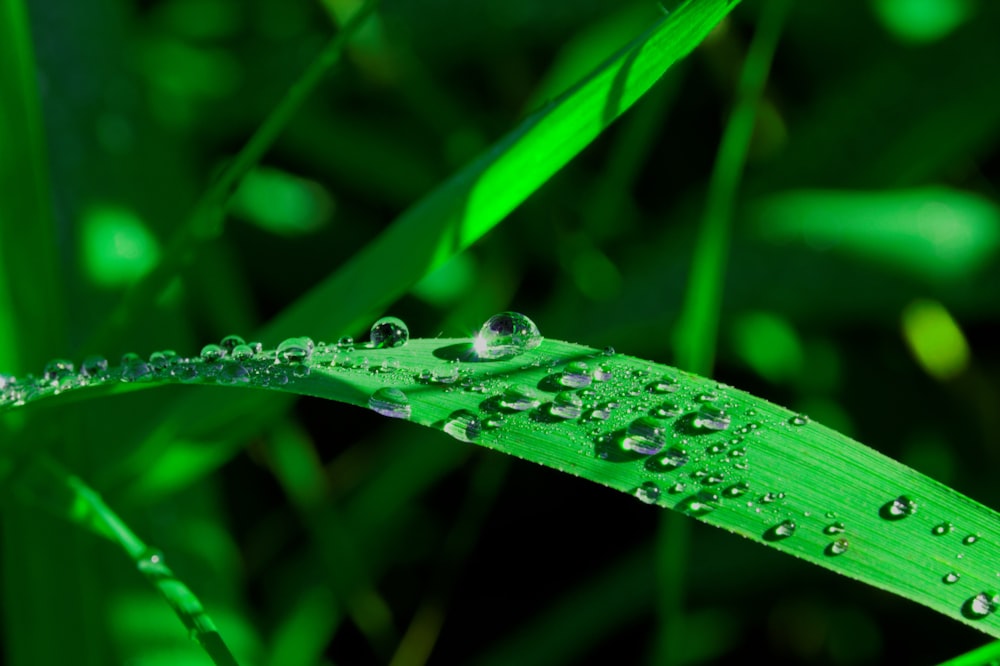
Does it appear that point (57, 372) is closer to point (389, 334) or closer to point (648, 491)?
point (389, 334)

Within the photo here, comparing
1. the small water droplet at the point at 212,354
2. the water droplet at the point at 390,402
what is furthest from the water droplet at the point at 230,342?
the water droplet at the point at 390,402

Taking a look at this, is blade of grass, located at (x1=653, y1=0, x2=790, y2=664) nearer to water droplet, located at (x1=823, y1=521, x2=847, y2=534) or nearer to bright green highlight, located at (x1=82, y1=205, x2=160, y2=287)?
water droplet, located at (x1=823, y1=521, x2=847, y2=534)

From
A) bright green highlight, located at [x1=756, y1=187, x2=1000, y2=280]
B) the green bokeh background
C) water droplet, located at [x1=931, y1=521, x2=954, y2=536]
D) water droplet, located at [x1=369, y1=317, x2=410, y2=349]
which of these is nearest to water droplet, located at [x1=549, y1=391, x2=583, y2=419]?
water droplet, located at [x1=369, y1=317, x2=410, y2=349]

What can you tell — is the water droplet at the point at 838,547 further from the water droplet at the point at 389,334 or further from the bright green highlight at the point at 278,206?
the bright green highlight at the point at 278,206

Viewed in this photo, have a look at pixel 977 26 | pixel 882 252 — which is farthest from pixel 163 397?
pixel 977 26

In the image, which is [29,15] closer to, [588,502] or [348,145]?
[348,145]

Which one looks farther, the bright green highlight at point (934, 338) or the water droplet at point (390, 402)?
the bright green highlight at point (934, 338)

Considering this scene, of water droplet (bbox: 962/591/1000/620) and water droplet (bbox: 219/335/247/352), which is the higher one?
water droplet (bbox: 219/335/247/352)
